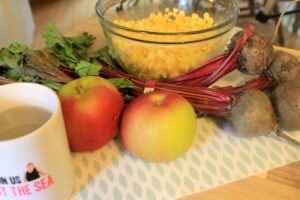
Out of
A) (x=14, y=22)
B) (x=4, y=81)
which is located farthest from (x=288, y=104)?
(x=14, y=22)

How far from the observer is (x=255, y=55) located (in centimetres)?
61

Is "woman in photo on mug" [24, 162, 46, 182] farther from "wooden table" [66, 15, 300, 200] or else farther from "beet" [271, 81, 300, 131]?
"beet" [271, 81, 300, 131]

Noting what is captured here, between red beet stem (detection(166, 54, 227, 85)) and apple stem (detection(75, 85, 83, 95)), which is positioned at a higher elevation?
apple stem (detection(75, 85, 83, 95))

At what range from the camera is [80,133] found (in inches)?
19.5

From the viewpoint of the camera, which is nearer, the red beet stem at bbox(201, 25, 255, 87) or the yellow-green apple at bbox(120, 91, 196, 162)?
the yellow-green apple at bbox(120, 91, 196, 162)

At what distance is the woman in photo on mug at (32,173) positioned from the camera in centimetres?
38

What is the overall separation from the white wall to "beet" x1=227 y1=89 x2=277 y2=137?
1.05 m

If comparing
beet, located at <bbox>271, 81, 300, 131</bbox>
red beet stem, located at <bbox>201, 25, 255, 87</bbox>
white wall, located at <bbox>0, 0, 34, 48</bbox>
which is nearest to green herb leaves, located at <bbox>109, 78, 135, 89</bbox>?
red beet stem, located at <bbox>201, 25, 255, 87</bbox>

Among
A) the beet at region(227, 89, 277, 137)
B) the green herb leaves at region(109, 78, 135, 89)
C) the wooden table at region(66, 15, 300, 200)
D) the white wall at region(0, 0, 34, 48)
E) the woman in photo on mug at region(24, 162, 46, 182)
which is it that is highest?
the woman in photo on mug at region(24, 162, 46, 182)

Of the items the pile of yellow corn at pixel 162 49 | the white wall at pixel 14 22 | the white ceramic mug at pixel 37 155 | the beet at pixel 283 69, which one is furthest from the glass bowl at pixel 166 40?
the white wall at pixel 14 22

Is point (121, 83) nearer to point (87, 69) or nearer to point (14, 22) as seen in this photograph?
point (87, 69)

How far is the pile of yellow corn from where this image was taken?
0.60m

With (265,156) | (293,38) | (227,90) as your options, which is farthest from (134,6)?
(293,38)

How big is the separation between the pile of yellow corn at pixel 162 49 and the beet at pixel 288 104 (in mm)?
148
